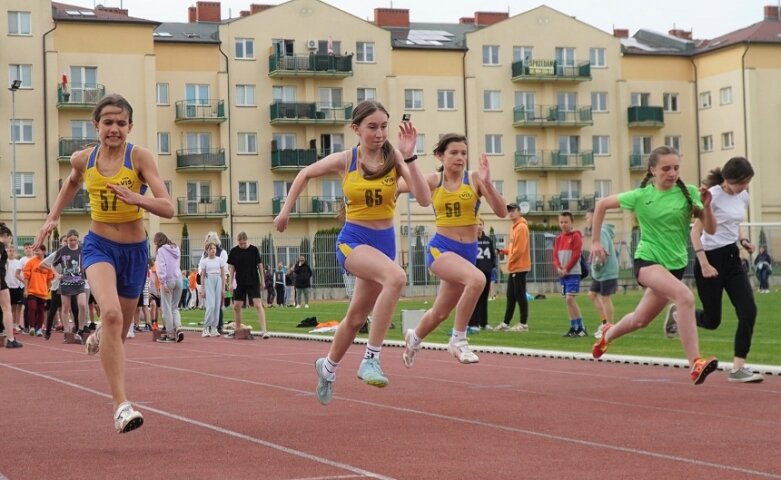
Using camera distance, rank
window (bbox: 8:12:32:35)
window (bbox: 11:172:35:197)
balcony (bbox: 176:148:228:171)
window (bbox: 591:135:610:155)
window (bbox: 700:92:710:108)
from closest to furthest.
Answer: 1. window (bbox: 8:12:32:35)
2. window (bbox: 11:172:35:197)
3. balcony (bbox: 176:148:228:171)
4. window (bbox: 591:135:610:155)
5. window (bbox: 700:92:710:108)

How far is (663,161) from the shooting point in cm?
1135

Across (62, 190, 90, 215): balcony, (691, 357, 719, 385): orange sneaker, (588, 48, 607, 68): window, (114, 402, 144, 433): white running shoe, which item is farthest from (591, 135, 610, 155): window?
(114, 402, 144, 433): white running shoe

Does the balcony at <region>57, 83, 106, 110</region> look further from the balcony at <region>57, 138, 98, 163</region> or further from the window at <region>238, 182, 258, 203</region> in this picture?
the window at <region>238, 182, 258, 203</region>

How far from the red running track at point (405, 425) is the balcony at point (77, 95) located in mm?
56977

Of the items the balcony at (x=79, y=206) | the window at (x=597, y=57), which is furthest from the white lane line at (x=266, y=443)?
the window at (x=597, y=57)

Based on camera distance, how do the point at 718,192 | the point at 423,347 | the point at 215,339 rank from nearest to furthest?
the point at 718,192, the point at 423,347, the point at 215,339

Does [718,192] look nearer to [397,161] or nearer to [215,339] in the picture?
[397,161]

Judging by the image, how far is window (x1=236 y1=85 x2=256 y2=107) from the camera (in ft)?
249

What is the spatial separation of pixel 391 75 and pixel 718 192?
66.4 m

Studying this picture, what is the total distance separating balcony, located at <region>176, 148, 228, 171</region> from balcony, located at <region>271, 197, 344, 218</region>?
153 inches

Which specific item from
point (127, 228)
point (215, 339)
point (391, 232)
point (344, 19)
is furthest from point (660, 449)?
point (344, 19)

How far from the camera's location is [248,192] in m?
77.1

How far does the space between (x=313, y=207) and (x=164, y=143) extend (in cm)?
941

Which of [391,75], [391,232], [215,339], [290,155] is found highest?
[391,75]
